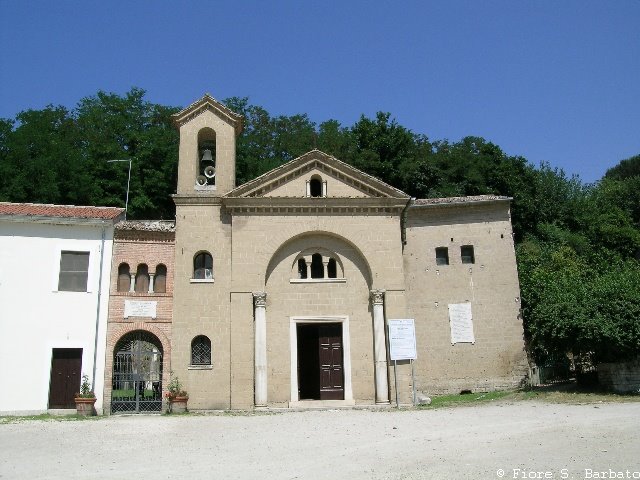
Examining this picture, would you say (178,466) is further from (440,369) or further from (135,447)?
(440,369)

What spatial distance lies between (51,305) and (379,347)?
12.1 metres

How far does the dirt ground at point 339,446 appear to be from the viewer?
32.6 ft

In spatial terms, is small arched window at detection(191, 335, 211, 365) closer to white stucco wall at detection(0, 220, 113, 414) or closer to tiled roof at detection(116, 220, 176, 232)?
white stucco wall at detection(0, 220, 113, 414)

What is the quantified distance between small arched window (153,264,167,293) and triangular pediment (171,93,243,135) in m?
6.09

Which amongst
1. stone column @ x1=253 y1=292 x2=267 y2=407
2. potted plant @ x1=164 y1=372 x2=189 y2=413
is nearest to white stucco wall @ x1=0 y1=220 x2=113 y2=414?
potted plant @ x1=164 y1=372 x2=189 y2=413

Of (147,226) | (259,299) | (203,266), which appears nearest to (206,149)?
(147,226)

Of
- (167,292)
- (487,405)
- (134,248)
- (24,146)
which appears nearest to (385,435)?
(487,405)

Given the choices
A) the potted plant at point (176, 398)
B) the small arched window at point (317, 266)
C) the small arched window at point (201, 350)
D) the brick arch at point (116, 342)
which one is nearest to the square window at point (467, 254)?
the small arched window at point (317, 266)

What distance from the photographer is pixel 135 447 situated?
12.6 meters

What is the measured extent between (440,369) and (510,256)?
6547 millimetres

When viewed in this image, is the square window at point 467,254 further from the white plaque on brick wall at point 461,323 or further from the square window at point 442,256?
the white plaque on brick wall at point 461,323

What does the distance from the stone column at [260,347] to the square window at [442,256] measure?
35.1 feet

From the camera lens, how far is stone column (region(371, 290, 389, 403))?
69.5ft

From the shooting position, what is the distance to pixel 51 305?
818 inches
